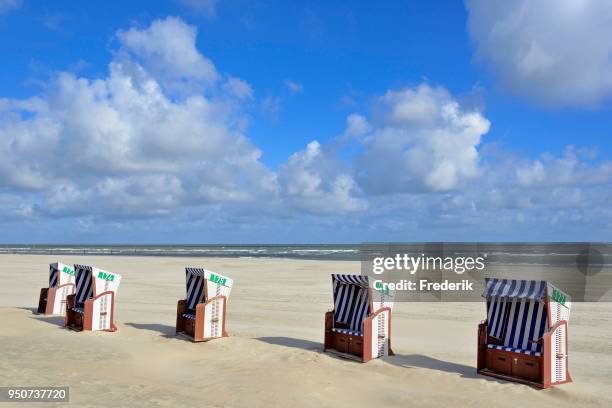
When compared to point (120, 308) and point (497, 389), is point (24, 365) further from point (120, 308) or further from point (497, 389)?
point (120, 308)

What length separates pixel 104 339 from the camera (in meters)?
11.3

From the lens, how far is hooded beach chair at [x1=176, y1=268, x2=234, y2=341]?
11.4 m

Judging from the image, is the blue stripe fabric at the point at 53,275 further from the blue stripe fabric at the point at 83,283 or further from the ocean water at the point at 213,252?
the ocean water at the point at 213,252

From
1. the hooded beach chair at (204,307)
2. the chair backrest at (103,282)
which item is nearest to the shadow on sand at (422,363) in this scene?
the hooded beach chair at (204,307)

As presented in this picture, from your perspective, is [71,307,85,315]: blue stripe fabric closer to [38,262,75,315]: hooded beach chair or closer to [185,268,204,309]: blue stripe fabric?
[38,262,75,315]: hooded beach chair

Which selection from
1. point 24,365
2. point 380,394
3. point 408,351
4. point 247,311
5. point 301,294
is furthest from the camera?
point 301,294

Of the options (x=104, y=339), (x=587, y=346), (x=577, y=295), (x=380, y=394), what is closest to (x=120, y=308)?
(x=104, y=339)

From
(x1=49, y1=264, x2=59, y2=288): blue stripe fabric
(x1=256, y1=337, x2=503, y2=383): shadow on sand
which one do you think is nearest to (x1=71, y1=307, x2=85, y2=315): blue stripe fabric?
(x1=49, y1=264, x2=59, y2=288): blue stripe fabric

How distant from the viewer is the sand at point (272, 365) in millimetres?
7551

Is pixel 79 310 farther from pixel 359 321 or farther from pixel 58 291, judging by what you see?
pixel 359 321

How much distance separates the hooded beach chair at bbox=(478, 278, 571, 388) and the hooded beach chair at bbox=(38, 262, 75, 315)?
10.8 m

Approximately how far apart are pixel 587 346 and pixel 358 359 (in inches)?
209

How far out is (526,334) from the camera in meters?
8.69

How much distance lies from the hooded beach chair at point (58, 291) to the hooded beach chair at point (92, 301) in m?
1.80
